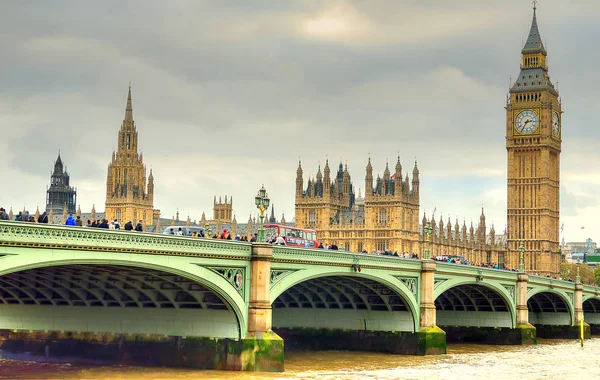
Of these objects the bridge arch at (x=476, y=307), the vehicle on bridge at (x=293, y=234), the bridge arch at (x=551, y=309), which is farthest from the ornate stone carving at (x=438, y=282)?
the bridge arch at (x=551, y=309)

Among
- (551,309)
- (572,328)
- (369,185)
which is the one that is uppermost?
(369,185)

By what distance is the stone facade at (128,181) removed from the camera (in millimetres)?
163125

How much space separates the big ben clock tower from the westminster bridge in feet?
252

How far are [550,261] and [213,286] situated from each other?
108960 millimetres

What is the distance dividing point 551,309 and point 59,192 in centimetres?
11782

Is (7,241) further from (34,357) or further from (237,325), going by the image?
(34,357)

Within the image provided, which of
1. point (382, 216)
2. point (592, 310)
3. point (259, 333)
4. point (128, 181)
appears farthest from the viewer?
point (128, 181)

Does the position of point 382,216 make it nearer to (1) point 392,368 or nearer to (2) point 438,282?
(2) point 438,282

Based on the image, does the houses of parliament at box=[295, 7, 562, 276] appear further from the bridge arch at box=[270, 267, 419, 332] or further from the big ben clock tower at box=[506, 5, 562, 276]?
the bridge arch at box=[270, 267, 419, 332]

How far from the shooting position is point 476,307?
235 ft

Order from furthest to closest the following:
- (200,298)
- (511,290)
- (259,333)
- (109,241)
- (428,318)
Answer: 1. (511,290)
2. (428,318)
3. (200,298)
4. (259,333)
5. (109,241)

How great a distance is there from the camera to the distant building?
18284 centimetres

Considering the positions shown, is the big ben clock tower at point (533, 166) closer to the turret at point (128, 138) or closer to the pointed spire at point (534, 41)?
the pointed spire at point (534, 41)

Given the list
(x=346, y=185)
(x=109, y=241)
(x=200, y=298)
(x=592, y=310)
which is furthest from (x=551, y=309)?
(x=346, y=185)
